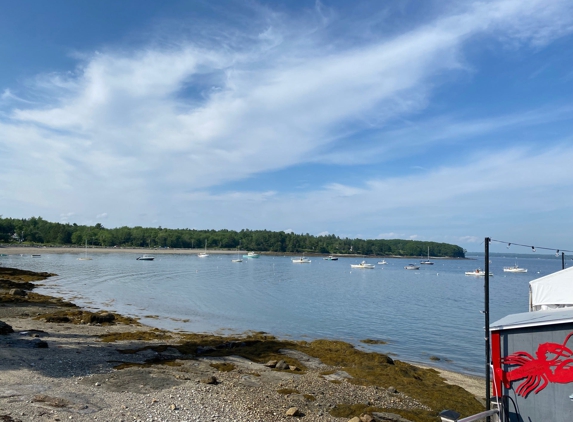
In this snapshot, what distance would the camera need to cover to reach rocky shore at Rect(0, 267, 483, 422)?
1142cm

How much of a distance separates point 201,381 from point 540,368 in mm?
9922

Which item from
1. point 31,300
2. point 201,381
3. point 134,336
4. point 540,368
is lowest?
point 31,300

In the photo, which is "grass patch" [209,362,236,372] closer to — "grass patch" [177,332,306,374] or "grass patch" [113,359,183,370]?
"grass patch" [113,359,183,370]

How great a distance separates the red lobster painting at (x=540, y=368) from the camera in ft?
29.8

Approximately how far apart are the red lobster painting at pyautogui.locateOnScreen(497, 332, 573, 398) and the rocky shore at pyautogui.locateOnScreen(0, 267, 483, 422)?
371 cm

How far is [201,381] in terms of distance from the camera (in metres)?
14.3

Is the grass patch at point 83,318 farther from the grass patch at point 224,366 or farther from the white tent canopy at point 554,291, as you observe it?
the white tent canopy at point 554,291

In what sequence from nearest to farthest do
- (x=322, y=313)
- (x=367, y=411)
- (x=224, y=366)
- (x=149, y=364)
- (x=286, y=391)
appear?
(x=367, y=411), (x=286, y=391), (x=149, y=364), (x=224, y=366), (x=322, y=313)

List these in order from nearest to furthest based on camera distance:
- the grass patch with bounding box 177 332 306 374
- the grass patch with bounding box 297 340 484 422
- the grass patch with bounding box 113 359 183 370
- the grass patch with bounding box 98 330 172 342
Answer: the grass patch with bounding box 297 340 484 422 → the grass patch with bounding box 113 359 183 370 → the grass patch with bounding box 177 332 306 374 → the grass patch with bounding box 98 330 172 342

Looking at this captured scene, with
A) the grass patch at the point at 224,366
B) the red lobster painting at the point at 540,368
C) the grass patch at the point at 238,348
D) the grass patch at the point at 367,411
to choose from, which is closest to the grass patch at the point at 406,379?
the grass patch at the point at 367,411

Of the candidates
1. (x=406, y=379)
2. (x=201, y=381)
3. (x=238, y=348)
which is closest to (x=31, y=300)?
(x=238, y=348)

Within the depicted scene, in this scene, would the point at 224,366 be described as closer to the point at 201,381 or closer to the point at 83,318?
the point at 201,381

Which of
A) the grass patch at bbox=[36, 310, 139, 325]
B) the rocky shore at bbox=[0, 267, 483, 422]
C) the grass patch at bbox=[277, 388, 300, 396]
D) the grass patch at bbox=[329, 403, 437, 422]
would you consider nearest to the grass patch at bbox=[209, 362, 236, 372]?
the rocky shore at bbox=[0, 267, 483, 422]

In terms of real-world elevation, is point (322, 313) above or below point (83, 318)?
below
